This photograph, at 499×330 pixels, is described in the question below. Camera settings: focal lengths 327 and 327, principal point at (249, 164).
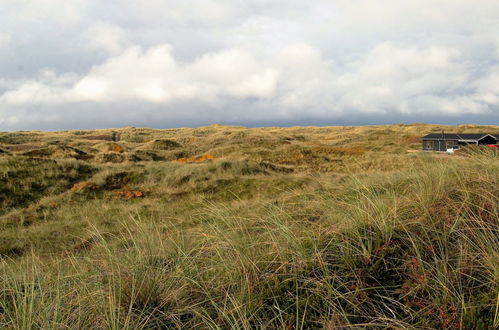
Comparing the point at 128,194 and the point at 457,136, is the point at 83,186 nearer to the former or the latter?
the point at 128,194

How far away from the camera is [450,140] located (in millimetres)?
43250

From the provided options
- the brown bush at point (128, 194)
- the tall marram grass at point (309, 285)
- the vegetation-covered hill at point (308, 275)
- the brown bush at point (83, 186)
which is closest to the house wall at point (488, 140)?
the brown bush at point (128, 194)

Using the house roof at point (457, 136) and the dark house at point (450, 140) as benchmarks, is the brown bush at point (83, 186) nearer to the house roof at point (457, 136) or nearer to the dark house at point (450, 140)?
the house roof at point (457, 136)

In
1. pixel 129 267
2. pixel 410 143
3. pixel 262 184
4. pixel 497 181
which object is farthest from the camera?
pixel 410 143

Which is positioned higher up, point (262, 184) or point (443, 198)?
point (443, 198)

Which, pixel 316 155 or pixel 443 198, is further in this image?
pixel 316 155

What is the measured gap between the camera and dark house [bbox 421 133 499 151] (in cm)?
4031

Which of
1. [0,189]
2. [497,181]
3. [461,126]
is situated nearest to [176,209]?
[0,189]

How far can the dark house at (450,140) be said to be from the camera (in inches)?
1587

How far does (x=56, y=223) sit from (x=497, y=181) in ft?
39.1

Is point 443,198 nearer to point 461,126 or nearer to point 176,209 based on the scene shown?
point 176,209

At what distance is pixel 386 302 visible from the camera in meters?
2.83

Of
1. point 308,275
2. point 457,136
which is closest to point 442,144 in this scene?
point 457,136

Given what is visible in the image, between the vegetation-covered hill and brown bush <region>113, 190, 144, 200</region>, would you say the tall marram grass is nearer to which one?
the vegetation-covered hill
